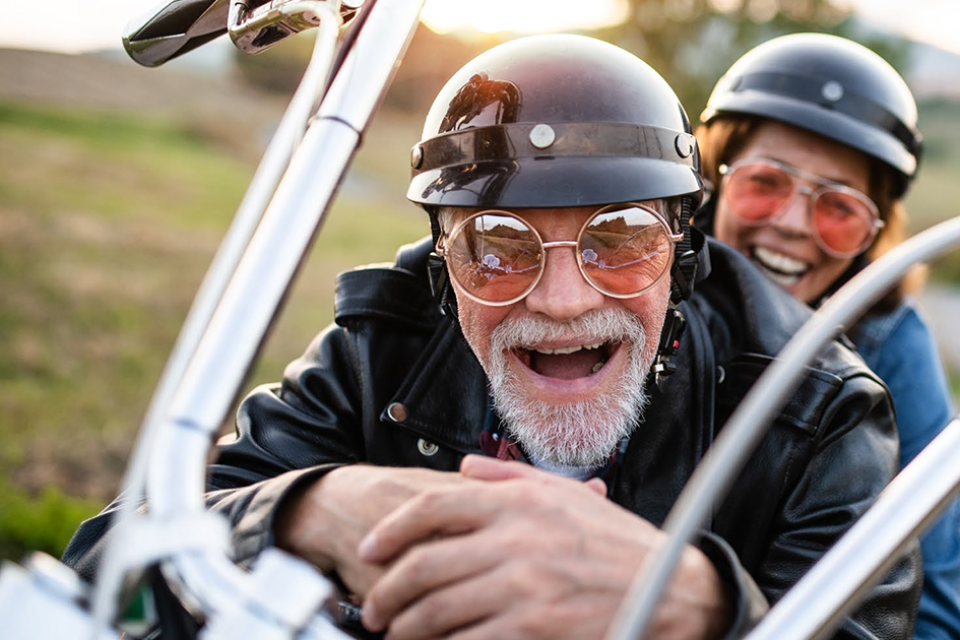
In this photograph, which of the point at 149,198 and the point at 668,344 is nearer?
the point at 668,344

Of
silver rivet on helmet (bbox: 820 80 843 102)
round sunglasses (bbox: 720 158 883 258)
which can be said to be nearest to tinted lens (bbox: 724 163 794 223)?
round sunglasses (bbox: 720 158 883 258)

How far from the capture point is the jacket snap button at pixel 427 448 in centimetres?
232

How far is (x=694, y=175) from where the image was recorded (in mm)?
2164

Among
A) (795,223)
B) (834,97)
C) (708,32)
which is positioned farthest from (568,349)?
(708,32)

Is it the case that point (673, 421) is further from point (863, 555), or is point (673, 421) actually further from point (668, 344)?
point (863, 555)

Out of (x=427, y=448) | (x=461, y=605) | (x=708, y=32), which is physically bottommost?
(x=427, y=448)

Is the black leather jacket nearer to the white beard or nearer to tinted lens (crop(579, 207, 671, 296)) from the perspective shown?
the white beard

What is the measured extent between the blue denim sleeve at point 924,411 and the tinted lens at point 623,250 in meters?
1.24

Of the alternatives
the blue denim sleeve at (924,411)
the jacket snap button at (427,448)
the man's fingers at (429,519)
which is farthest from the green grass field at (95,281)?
the man's fingers at (429,519)

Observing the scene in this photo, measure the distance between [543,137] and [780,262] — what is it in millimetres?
1531

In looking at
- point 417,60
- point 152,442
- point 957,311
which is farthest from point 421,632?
point 417,60

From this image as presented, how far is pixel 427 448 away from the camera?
232 centimetres

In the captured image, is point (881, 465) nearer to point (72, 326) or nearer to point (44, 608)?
point (44, 608)

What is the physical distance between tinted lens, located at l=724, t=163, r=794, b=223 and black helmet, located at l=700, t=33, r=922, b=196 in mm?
218
